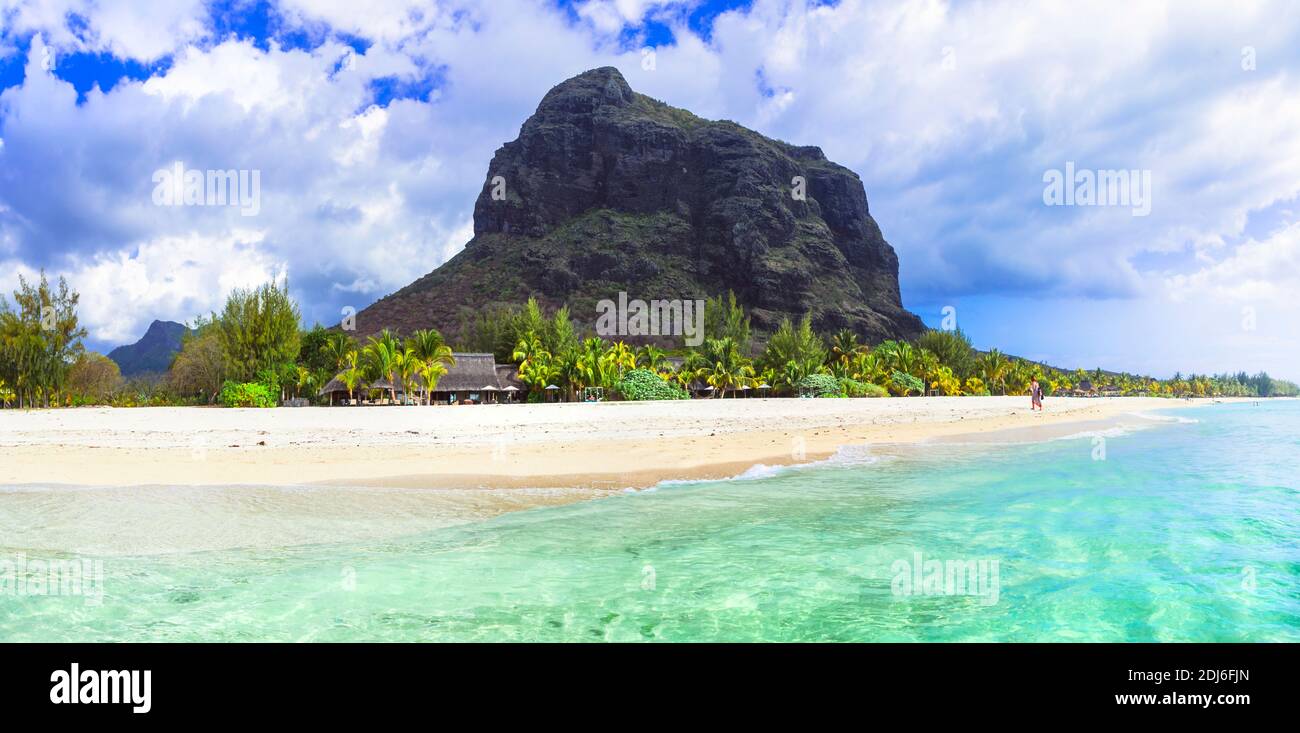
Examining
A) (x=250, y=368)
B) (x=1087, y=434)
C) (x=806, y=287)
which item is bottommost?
(x=1087, y=434)

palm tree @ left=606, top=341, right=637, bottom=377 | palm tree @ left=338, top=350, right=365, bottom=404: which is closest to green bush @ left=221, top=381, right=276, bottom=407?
palm tree @ left=338, top=350, right=365, bottom=404

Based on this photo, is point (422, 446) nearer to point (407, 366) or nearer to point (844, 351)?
point (407, 366)

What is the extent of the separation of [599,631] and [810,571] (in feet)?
10.7

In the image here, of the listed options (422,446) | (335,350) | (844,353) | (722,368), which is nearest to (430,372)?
(335,350)

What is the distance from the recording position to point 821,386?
6066cm

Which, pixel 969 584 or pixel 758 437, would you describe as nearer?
pixel 969 584

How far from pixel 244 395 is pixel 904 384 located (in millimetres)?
61255

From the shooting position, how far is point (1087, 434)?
3306cm

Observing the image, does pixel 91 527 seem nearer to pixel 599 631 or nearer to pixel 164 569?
pixel 164 569
